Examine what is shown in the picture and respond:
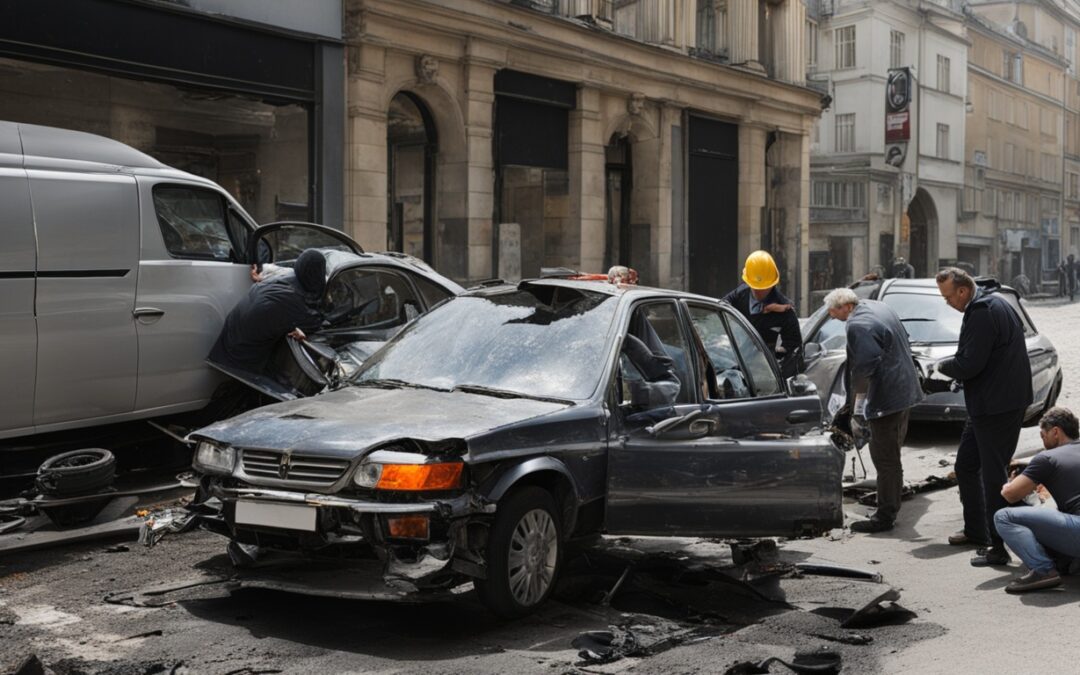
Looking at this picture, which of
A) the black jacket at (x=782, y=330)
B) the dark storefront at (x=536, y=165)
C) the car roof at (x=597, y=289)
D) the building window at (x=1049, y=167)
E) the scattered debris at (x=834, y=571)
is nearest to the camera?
the car roof at (x=597, y=289)

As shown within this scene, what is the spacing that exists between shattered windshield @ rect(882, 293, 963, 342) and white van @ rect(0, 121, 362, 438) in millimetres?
7442

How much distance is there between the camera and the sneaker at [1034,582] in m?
6.69

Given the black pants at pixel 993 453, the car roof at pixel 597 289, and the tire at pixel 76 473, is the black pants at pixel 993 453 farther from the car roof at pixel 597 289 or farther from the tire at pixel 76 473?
the tire at pixel 76 473

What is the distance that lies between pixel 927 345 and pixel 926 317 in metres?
0.59

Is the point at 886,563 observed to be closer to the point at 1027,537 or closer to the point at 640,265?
the point at 1027,537

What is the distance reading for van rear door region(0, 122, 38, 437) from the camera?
24.9 feet

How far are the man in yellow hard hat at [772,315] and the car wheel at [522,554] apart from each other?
4838 millimetres

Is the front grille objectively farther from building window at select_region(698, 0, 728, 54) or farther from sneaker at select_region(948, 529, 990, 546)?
building window at select_region(698, 0, 728, 54)

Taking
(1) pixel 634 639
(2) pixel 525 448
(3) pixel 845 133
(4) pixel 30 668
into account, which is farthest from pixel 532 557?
(3) pixel 845 133

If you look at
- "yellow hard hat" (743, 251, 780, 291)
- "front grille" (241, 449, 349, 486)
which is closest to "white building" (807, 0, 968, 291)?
"yellow hard hat" (743, 251, 780, 291)

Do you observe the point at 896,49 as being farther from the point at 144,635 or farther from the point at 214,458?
the point at 144,635

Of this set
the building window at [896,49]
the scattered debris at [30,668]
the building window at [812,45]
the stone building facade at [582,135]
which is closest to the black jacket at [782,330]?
the scattered debris at [30,668]

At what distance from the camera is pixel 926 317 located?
1347 centimetres

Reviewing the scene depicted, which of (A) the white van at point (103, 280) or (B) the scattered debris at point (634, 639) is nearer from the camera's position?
(B) the scattered debris at point (634, 639)
